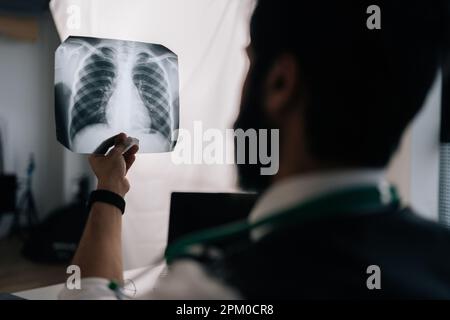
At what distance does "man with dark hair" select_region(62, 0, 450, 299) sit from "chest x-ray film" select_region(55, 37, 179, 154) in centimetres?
17

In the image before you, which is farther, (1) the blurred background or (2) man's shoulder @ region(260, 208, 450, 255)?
(1) the blurred background

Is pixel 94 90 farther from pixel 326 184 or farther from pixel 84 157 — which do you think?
pixel 326 184

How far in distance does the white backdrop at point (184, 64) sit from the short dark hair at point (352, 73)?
0.28 metres

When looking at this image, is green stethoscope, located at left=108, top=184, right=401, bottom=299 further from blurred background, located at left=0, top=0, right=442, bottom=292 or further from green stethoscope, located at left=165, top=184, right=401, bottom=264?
blurred background, located at left=0, top=0, right=442, bottom=292

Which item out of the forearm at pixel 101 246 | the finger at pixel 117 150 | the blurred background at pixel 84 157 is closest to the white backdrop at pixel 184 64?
the blurred background at pixel 84 157

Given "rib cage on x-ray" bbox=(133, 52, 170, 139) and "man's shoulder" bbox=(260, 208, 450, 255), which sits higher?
"rib cage on x-ray" bbox=(133, 52, 170, 139)

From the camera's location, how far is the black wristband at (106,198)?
3.01 ft

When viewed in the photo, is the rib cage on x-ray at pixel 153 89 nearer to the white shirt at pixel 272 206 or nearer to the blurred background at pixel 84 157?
the blurred background at pixel 84 157

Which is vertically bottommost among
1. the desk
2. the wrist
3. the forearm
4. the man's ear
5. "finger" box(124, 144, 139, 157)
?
the desk

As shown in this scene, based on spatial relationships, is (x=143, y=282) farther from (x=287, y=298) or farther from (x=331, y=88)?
(x=331, y=88)

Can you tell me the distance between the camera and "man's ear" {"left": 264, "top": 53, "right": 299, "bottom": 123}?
2.50 ft

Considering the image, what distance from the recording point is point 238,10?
1176 millimetres

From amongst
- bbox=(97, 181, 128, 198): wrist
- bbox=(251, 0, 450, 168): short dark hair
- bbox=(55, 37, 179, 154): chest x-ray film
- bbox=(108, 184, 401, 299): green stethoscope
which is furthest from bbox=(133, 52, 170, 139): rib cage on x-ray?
bbox=(108, 184, 401, 299): green stethoscope

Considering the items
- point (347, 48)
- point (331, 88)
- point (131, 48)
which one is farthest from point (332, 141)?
point (131, 48)
